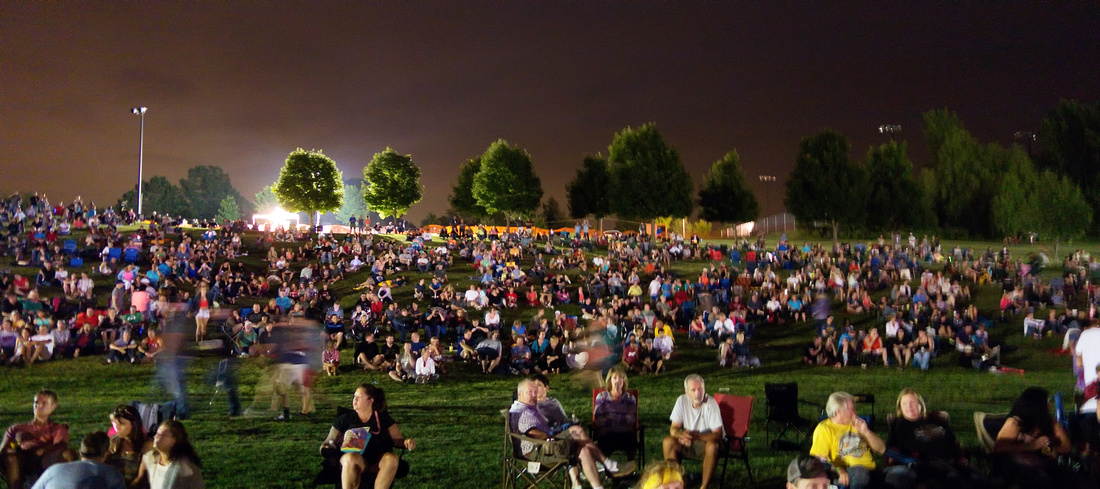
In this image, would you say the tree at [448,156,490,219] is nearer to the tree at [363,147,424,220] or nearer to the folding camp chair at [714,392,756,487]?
the tree at [363,147,424,220]

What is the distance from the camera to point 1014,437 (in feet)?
19.0

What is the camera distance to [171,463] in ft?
15.2

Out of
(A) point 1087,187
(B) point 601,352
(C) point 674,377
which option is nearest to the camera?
(B) point 601,352

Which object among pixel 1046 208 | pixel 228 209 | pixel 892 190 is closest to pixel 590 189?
pixel 892 190

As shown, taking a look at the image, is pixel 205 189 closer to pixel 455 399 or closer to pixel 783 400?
pixel 455 399

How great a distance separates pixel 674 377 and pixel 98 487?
39.0ft

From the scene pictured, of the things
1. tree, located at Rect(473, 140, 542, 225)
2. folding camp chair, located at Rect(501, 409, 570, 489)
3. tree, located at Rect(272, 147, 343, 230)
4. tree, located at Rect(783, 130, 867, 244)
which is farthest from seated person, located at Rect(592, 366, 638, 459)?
tree, located at Rect(272, 147, 343, 230)

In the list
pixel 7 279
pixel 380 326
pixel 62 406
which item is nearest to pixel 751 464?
pixel 62 406

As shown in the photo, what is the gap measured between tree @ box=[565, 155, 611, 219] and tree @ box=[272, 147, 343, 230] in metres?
17.1

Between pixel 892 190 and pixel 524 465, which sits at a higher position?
pixel 892 190

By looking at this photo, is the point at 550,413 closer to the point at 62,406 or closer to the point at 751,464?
the point at 751,464

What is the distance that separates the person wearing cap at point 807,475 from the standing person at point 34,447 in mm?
5095

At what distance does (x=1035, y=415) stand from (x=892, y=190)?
44.7 metres

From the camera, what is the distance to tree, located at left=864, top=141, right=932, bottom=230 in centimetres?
4631
